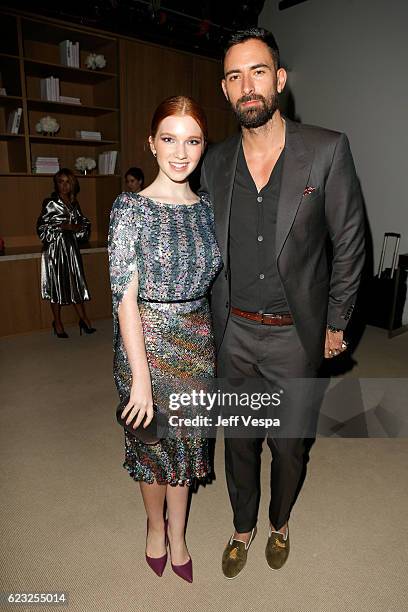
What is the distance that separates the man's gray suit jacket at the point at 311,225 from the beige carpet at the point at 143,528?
82 centimetres

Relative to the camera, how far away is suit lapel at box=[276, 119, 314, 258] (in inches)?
58.9

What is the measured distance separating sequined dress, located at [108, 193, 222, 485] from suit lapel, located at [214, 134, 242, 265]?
26mm

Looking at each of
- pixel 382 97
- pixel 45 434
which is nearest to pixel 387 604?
pixel 45 434

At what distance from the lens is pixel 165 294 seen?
1461 mm

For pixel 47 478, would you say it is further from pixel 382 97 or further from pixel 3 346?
pixel 382 97

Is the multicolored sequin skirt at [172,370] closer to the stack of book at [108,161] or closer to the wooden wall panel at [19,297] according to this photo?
the wooden wall panel at [19,297]

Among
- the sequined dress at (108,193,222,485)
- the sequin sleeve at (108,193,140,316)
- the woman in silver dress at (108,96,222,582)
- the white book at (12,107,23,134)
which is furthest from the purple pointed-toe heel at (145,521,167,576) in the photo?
the white book at (12,107,23,134)

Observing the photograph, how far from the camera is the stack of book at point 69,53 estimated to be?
443 cm

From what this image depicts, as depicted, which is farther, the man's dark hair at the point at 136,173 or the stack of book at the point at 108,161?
the stack of book at the point at 108,161

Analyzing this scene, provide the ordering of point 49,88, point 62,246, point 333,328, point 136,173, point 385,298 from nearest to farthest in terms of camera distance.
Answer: point 333,328 < point 62,246 < point 49,88 < point 385,298 < point 136,173

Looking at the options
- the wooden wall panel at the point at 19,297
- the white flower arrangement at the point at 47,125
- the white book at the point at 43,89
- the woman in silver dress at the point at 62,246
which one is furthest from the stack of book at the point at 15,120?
the wooden wall panel at the point at 19,297

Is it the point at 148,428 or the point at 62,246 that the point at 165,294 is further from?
the point at 62,246

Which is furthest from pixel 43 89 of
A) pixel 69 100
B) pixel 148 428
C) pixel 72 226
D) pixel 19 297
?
pixel 148 428

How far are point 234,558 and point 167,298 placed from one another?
1.05 meters
